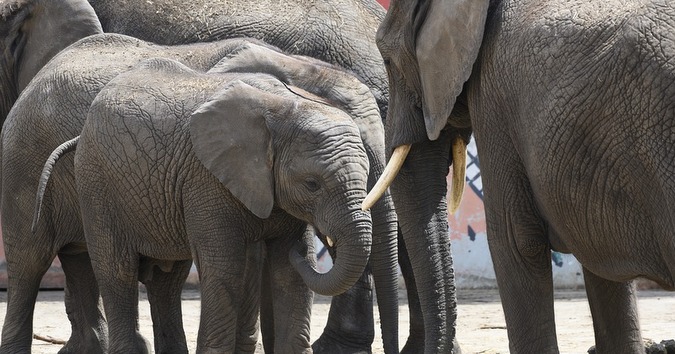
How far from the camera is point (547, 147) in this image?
523 centimetres

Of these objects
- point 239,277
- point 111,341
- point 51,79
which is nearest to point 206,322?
point 239,277

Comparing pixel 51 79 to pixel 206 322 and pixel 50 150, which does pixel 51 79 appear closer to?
pixel 50 150

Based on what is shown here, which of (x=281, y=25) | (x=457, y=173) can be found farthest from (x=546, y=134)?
(x=281, y=25)

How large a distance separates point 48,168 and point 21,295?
1026 mm

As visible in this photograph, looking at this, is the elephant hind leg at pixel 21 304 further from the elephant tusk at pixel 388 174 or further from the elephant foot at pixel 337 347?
the elephant tusk at pixel 388 174

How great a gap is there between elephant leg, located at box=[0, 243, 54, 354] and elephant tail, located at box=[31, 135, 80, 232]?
0.33 metres

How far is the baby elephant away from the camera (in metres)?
6.54

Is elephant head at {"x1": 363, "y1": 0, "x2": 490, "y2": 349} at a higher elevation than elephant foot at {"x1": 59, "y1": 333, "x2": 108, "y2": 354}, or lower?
higher

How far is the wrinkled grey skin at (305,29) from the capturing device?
309 inches

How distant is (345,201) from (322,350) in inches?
61.6

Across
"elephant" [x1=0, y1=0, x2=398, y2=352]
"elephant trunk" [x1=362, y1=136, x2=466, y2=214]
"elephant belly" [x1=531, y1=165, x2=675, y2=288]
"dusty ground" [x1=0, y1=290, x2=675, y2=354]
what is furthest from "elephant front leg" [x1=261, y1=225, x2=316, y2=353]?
"dusty ground" [x1=0, y1=290, x2=675, y2=354]

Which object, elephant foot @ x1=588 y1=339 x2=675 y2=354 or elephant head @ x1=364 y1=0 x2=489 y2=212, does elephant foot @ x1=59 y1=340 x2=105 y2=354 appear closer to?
elephant head @ x1=364 y1=0 x2=489 y2=212

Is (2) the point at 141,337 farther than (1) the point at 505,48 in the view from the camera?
Yes

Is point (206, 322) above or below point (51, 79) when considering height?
below
